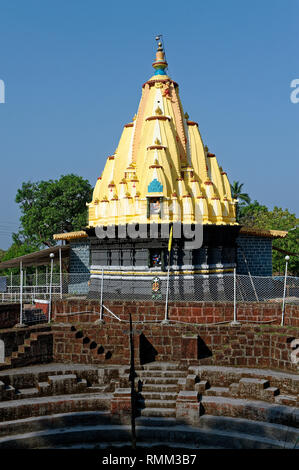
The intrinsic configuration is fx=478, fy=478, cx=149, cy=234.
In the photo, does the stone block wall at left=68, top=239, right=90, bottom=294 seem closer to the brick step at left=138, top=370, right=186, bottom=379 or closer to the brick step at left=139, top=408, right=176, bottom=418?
the brick step at left=138, top=370, right=186, bottom=379

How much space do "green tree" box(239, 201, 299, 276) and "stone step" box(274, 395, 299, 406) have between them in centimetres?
2086

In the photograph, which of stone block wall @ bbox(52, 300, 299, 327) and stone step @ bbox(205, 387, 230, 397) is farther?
stone block wall @ bbox(52, 300, 299, 327)

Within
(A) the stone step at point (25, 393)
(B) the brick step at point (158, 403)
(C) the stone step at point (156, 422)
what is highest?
(A) the stone step at point (25, 393)

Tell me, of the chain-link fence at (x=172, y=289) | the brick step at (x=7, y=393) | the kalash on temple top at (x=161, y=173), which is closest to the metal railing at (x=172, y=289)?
the chain-link fence at (x=172, y=289)

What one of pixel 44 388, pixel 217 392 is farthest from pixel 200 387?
pixel 44 388

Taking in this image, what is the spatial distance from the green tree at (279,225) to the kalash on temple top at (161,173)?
13.5 m

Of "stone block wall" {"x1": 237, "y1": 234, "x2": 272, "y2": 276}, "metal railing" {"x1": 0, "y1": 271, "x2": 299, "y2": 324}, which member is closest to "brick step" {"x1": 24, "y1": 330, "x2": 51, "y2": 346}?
"metal railing" {"x1": 0, "y1": 271, "x2": 299, "y2": 324}

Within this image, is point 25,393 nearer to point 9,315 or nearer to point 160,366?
point 160,366

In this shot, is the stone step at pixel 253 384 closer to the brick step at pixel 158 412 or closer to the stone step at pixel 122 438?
the stone step at pixel 122 438

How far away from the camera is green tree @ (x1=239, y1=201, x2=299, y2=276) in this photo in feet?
121

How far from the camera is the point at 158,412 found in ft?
44.4

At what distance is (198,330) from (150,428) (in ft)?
13.1

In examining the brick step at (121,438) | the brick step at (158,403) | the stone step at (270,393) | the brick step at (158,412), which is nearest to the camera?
the brick step at (121,438)

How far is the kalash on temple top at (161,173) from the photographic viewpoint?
66.6 feet
